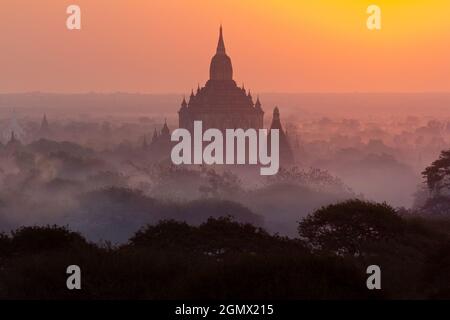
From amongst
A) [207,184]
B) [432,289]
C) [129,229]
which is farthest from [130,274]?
[207,184]

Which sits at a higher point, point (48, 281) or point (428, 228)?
point (428, 228)

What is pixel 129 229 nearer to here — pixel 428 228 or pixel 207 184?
pixel 207 184

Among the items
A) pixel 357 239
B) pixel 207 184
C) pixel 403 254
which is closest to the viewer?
pixel 403 254

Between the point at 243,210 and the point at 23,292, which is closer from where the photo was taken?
the point at 23,292

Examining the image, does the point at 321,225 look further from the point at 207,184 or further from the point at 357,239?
the point at 207,184

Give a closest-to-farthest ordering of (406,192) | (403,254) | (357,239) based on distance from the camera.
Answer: (403,254)
(357,239)
(406,192)
